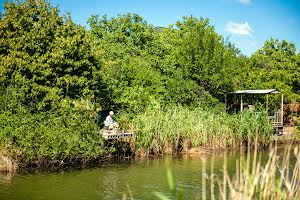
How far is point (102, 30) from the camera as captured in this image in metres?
32.8

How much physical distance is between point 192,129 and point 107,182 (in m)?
6.28

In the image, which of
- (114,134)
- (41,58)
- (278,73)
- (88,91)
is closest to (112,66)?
(88,91)

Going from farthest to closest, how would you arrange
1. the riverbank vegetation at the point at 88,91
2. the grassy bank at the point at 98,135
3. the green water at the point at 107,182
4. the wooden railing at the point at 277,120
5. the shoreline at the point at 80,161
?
the wooden railing at the point at 277,120, the riverbank vegetation at the point at 88,91, the grassy bank at the point at 98,135, the shoreline at the point at 80,161, the green water at the point at 107,182

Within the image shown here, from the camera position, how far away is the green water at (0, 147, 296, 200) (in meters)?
11.4

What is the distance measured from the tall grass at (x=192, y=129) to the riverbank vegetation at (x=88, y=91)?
0.14 feet

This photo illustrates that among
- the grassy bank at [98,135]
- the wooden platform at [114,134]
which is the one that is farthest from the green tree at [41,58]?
the wooden platform at [114,134]

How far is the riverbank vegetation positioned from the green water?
1050 mm

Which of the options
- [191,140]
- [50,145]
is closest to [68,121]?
[50,145]

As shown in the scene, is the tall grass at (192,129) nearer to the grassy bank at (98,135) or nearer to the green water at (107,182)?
the grassy bank at (98,135)

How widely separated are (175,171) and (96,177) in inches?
108

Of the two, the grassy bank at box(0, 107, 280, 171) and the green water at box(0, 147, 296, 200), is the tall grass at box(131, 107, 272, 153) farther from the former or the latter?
the green water at box(0, 147, 296, 200)

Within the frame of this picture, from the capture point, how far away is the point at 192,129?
18391mm

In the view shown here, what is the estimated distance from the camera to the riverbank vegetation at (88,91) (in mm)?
14885

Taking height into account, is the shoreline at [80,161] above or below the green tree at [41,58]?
below
